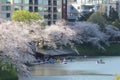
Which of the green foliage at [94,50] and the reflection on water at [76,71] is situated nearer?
the reflection on water at [76,71]

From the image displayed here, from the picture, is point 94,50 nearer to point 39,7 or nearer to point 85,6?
point 39,7

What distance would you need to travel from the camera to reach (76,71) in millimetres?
36656

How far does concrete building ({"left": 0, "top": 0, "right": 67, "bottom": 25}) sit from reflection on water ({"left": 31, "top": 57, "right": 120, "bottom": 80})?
79.7 ft

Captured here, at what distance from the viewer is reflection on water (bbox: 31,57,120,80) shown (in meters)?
32.3

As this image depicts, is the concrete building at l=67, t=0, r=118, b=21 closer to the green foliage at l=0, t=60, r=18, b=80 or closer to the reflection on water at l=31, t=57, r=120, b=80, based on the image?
the reflection on water at l=31, t=57, r=120, b=80

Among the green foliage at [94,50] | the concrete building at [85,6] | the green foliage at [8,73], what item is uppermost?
the green foliage at [8,73]

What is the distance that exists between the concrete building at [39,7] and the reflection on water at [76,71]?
956 inches

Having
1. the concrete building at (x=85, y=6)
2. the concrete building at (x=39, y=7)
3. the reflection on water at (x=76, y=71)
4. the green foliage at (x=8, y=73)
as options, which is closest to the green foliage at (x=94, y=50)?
the reflection on water at (x=76, y=71)

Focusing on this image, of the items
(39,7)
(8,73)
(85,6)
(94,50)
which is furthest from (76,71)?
(85,6)

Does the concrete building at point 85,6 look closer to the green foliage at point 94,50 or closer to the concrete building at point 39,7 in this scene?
the concrete building at point 39,7

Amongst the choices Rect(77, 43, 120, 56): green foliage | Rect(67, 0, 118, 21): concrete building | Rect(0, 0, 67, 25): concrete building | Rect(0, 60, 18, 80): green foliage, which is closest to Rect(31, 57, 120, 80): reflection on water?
Rect(0, 60, 18, 80): green foliage

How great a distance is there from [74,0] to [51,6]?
4788cm

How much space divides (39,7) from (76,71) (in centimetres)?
3451

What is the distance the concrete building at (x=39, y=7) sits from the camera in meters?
66.5
